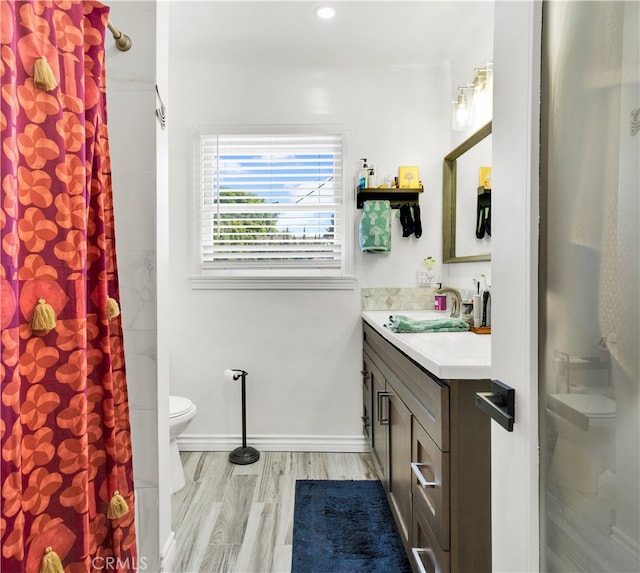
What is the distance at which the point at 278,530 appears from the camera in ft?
6.09

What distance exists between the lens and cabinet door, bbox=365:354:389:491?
6.44 feet

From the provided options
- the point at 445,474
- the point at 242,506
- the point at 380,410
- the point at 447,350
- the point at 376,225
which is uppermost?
the point at 376,225

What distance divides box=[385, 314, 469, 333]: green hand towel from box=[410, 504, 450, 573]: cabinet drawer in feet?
2.47

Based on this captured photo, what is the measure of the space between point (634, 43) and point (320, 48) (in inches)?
98.0

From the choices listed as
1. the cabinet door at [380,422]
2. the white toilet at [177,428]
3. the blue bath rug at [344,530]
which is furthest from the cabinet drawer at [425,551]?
the white toilet at [177,428]

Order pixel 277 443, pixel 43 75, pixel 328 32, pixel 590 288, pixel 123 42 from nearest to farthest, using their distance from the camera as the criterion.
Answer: pixel 590 288
pixel 43 75
pixel 123 42
pixel 328 32
pixel 277 443

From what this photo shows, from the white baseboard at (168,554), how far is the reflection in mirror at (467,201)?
6.50 ft

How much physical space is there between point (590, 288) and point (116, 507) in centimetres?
125

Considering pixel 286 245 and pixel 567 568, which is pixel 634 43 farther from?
pixel 286 245

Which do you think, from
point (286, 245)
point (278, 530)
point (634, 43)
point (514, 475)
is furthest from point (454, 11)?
point (278, 530)

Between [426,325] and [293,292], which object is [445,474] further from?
[293,292]

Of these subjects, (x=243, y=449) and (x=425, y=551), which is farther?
(x=243, y=449)

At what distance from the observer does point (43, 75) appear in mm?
860

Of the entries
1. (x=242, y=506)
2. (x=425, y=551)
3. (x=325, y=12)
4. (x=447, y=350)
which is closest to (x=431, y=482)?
(x=425, y=551)
